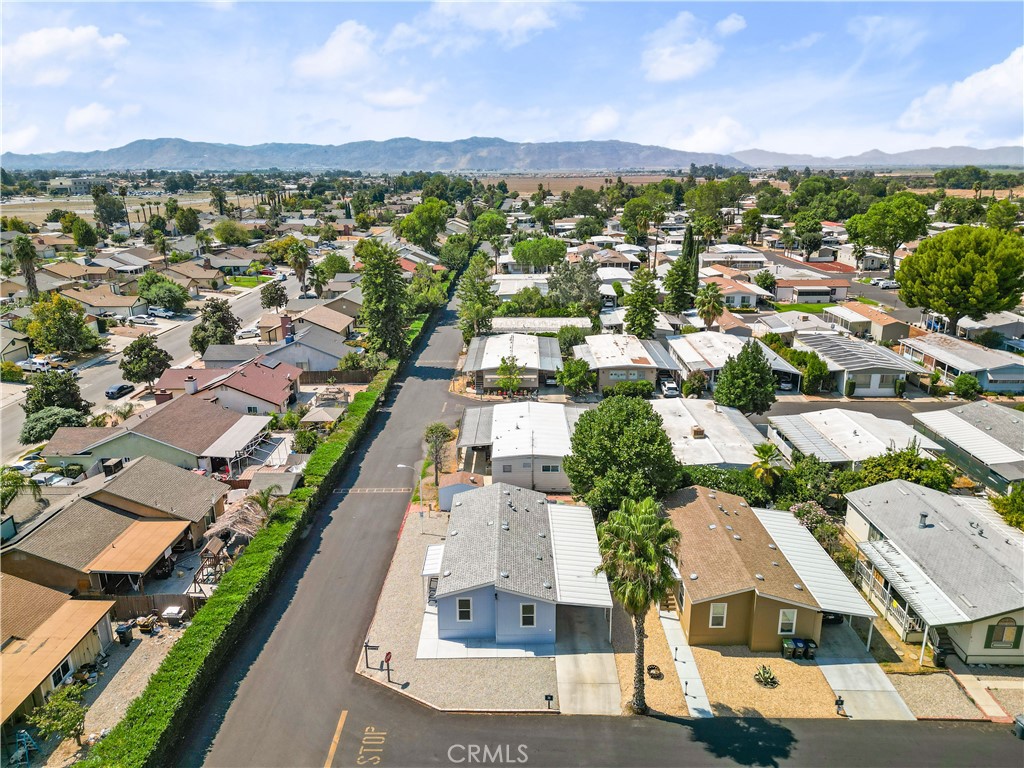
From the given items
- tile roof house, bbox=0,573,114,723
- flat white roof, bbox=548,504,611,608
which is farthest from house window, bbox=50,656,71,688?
flat white roof, bbox=548,504,611,608

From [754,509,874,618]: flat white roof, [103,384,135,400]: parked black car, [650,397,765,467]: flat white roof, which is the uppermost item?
[650,397,765,467]: flat white roof

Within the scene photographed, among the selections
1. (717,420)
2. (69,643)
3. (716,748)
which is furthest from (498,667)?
(717,420)

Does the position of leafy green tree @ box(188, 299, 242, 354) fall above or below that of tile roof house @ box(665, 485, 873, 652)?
above

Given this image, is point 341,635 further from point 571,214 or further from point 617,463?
point 571,214

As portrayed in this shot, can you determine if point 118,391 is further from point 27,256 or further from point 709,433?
point 709,433

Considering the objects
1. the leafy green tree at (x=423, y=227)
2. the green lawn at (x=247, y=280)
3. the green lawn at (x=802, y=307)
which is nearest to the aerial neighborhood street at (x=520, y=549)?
the green lawn at (x=802, y=307)

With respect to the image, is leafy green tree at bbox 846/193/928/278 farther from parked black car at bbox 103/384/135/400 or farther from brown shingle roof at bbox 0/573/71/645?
brown shingle roof at bbox 0/573/71/645
